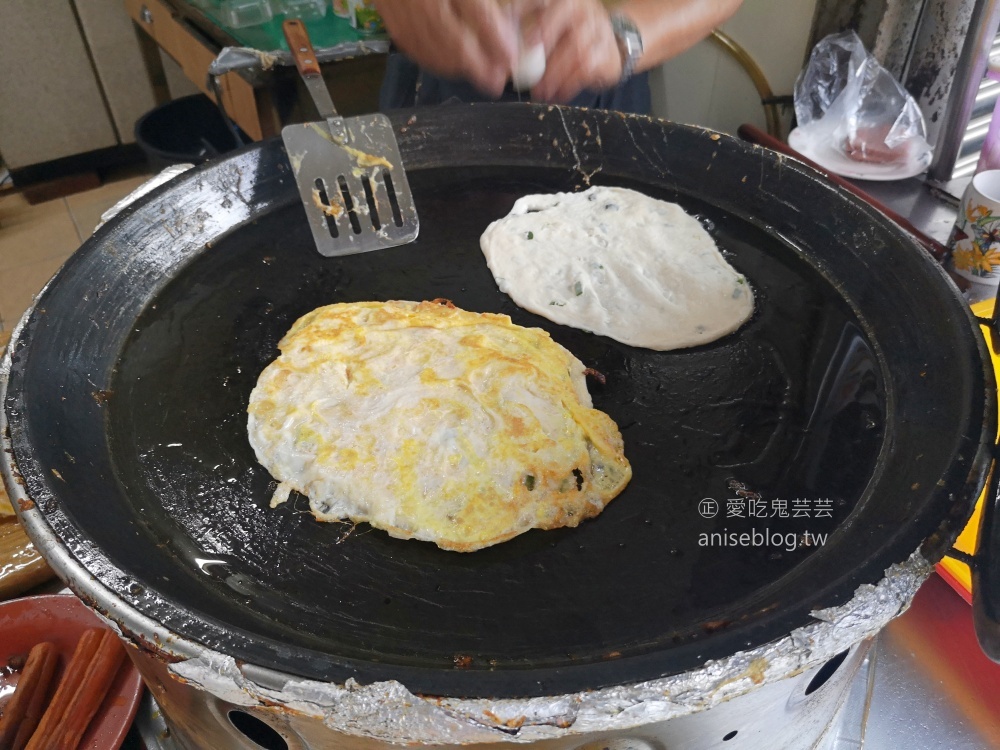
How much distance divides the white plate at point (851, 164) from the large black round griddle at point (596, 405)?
28.0 inches

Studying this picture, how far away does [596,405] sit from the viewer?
149cm

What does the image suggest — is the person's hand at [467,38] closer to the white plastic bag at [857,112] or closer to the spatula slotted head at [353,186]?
the spatula slotted head at [353,186]

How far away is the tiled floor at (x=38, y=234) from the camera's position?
410cm

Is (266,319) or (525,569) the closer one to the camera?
(525,569)

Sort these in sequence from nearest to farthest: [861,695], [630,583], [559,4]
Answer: [630,583] < [861,695] < [559,4]

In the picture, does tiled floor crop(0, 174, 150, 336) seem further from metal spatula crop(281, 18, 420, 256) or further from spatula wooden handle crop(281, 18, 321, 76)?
metal spatula crop(281, 18, 420, 256)

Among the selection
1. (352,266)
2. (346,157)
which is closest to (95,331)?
(352,266)

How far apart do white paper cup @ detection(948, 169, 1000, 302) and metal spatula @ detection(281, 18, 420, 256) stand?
143cm

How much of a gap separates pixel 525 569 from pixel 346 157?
3.91 feet

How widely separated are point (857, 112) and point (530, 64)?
1.28m

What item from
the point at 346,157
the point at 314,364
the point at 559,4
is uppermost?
the point at 559,4

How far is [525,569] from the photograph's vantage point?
1229 millimetres

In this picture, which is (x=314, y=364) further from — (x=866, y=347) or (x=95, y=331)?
(x=866, y=347)

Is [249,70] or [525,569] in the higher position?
[249,70]
